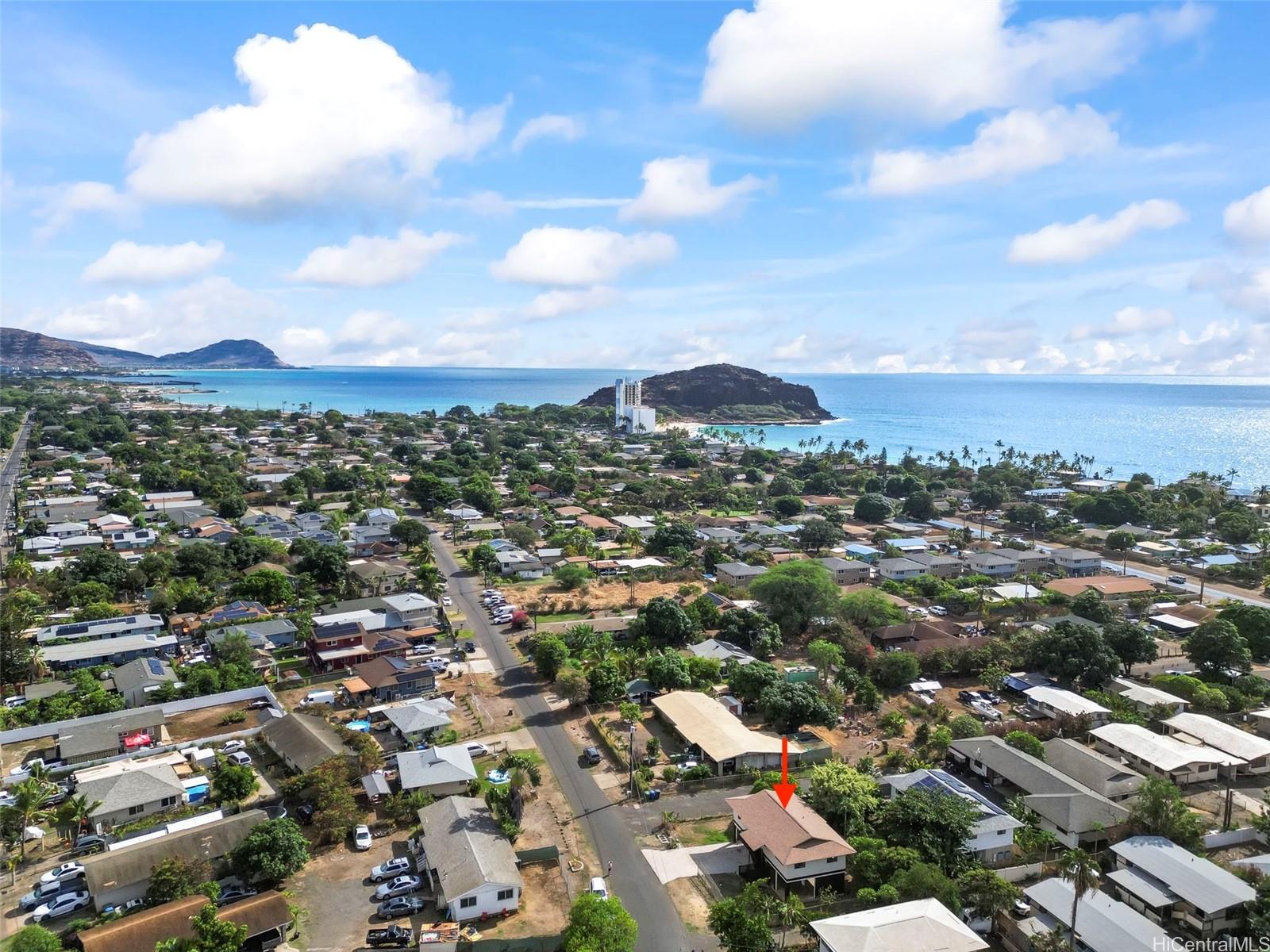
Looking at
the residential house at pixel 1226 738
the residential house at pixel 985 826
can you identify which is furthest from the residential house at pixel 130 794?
the residential house at pixel 1226 738

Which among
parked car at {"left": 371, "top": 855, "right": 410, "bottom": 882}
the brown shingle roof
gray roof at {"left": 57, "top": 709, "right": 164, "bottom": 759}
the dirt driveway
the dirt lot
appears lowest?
the dirt lot

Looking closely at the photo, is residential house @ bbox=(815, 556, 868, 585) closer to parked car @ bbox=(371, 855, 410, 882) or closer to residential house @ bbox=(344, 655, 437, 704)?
residential house @ bbox=(344, 655, 437, 704)

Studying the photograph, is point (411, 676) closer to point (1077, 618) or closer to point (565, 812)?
point (565, 812)

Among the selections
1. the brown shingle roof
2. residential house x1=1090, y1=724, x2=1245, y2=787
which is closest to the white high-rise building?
residential house x1=1090, y1=724, x2=1245, y2=787

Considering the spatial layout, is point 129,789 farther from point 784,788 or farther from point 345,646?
point 784,788

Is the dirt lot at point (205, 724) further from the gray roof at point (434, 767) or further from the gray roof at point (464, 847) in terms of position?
the gray roof at point (464, 847)

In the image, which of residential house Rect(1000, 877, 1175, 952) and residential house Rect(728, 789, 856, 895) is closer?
residential house Rect(1000, 877, 1175, 952)
